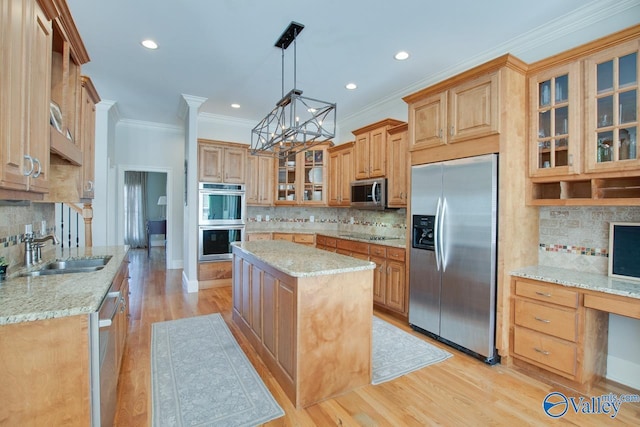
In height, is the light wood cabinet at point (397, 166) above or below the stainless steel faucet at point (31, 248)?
above

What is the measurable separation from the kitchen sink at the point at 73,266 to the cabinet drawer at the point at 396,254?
110 inches

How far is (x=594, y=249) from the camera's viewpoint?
2539 millimetres

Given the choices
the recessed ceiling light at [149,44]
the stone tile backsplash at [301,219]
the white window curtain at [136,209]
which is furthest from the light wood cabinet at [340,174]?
the white window curtain at [136,209]

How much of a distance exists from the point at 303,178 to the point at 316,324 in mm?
3785

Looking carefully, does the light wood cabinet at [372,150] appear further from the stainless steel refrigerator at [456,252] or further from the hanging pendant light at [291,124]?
the hanging pendant light at [291,124]

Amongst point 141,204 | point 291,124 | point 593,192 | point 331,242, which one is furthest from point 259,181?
point 141,204

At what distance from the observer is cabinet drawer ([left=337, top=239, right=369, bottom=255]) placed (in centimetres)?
414

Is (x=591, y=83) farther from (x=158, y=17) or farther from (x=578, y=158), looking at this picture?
(x=158, y=17)

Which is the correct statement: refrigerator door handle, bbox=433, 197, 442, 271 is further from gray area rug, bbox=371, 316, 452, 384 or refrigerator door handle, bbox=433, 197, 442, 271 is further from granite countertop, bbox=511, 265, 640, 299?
gray area rug, bbox=371, 316, 452, 384

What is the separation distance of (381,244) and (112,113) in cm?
480

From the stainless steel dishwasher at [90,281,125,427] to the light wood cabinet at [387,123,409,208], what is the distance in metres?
3.08

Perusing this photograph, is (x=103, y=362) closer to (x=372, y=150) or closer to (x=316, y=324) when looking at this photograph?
(x=316, y=324)

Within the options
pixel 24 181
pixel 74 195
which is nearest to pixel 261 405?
pixel 24 181

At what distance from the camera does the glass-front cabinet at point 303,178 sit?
219 inches
